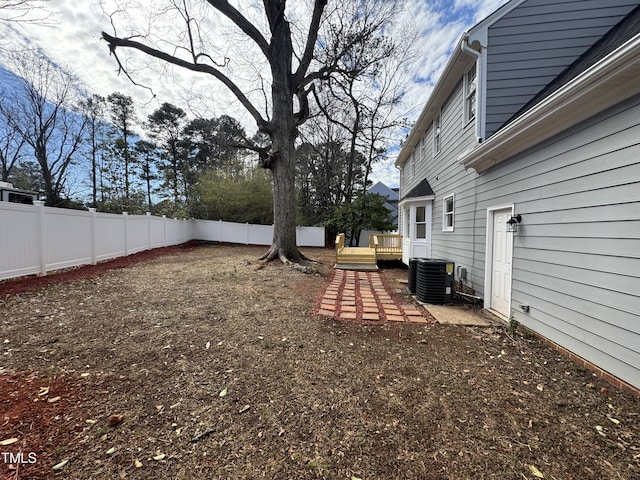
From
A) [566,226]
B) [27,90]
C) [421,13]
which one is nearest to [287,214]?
[566,226]

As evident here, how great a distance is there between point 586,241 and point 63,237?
10184 millimetres

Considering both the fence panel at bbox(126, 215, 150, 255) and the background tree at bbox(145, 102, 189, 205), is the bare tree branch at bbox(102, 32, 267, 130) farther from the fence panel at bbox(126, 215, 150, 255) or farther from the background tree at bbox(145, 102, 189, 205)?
the background tree at bbox(145, 102, 189, 205)

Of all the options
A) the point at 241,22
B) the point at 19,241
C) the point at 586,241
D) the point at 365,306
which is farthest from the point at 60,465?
the point at 241,22

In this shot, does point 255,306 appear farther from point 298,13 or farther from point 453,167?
point 298,13

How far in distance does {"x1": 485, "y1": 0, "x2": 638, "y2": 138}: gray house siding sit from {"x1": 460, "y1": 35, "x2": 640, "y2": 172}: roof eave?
1.41m

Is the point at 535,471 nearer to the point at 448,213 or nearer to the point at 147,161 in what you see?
the point at 448,213

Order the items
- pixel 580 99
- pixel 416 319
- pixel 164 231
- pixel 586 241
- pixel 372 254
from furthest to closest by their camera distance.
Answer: pixel 164 231, pixel 372 254, pixel 416 319, pixel 586 241, pixel 580 99

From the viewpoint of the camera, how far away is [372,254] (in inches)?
386

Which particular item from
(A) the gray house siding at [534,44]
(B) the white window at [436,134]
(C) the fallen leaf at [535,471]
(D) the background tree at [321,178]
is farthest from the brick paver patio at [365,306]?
(D) the background tree at [321,178]

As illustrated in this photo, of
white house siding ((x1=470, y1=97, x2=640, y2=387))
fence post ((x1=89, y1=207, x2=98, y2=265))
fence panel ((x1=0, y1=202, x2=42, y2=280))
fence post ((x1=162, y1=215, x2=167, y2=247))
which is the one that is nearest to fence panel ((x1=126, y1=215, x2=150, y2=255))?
fence post ((x1=162, y1=215, x2=167, y2=247))

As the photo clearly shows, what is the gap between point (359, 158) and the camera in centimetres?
2095

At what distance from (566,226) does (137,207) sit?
67.1ft

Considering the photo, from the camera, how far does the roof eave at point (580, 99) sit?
219 cm

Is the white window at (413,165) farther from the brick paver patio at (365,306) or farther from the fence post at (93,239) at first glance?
the fence post at (93,239)
